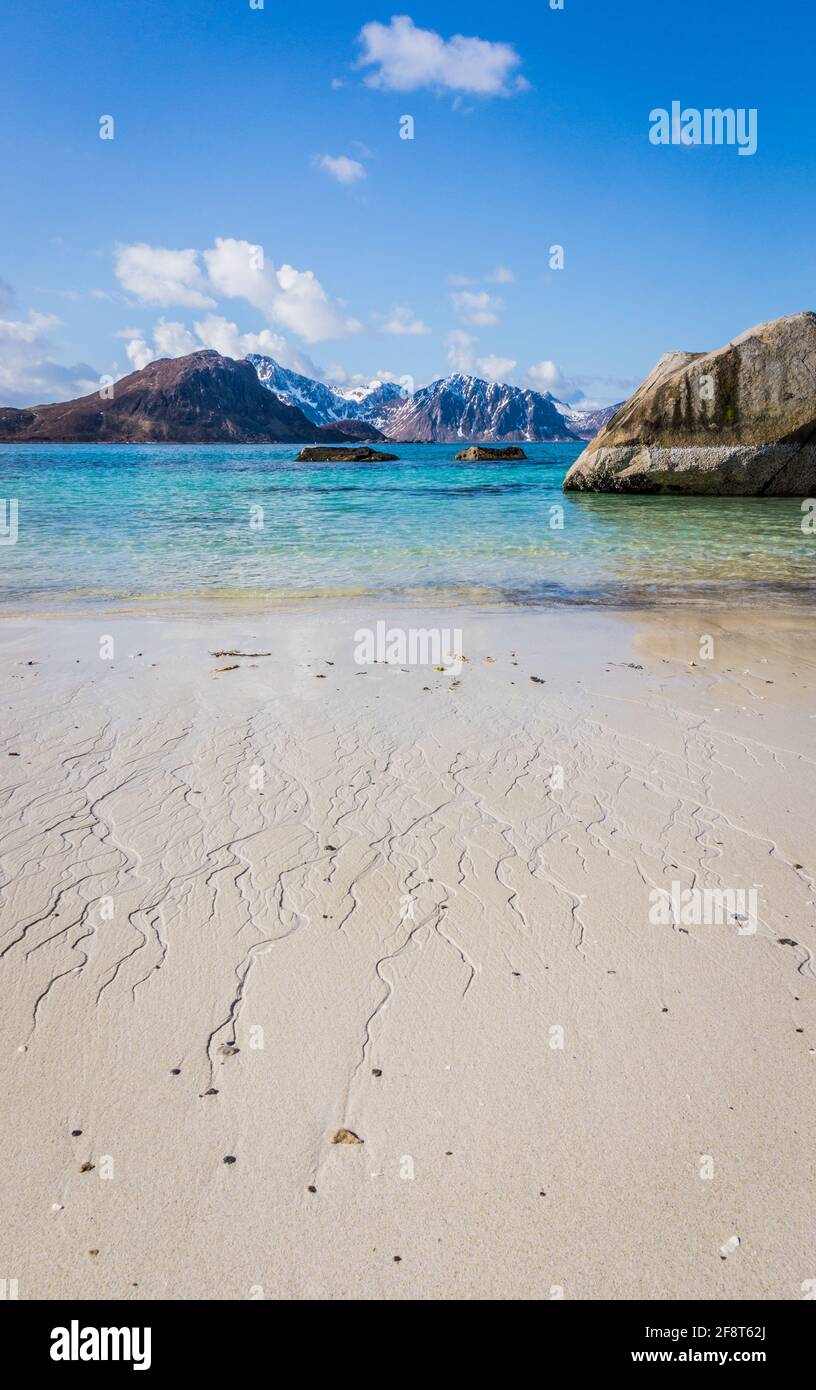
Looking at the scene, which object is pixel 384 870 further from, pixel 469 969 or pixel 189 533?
pixel 189 533

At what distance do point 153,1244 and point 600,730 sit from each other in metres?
4.69

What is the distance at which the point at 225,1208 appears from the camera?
2.28 m

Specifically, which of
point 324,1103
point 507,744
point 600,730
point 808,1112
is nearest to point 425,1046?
point 324,1103

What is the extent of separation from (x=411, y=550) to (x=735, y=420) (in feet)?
52.9

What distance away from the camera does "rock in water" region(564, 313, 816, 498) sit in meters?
25.9

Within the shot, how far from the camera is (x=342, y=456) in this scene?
78.8 meters
